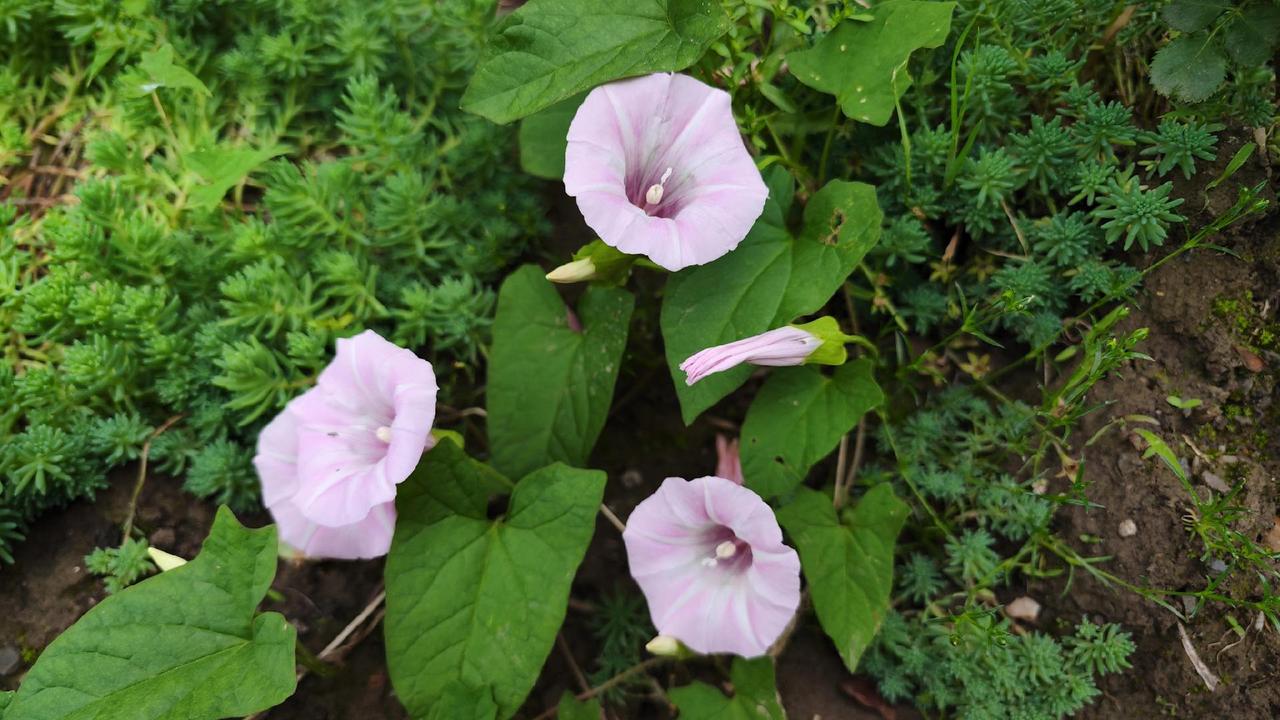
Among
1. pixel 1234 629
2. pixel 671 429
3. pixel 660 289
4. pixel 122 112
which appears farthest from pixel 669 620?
pixel 122 112

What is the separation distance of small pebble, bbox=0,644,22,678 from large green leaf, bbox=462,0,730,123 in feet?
6.10

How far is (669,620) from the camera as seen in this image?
2.02 meters

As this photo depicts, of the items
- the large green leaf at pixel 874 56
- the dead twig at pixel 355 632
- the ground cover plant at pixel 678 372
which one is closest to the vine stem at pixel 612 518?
the ground cover plant at pixel 678 372

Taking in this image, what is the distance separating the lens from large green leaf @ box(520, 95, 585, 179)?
2.40m

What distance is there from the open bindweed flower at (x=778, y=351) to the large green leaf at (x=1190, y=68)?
0.98 m

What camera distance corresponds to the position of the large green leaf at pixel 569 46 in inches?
82.0

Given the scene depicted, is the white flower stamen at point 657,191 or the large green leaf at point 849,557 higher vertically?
the white flower stamen at point 657,191

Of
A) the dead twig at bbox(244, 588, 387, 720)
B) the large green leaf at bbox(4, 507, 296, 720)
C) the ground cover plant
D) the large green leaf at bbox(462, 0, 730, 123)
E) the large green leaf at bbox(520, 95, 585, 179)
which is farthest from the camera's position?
the large green leaf at bbox(520, 95, 585, 179)

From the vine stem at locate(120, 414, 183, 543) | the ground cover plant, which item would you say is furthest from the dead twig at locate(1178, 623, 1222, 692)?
the vine stem at locate(120, 414, 183, 543)

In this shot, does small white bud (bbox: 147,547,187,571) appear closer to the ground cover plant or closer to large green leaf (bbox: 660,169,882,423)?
the ground cover plant

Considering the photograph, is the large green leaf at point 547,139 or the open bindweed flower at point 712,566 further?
the large green leaf at point 547,139

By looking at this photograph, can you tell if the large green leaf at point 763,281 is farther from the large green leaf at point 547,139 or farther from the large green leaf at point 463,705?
the large green leaf at point 463,705

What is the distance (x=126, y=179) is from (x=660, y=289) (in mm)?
1671

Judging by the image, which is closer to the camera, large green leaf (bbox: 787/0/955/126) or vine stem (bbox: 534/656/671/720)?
large green leaf (bbox: 787/0/955/126)
